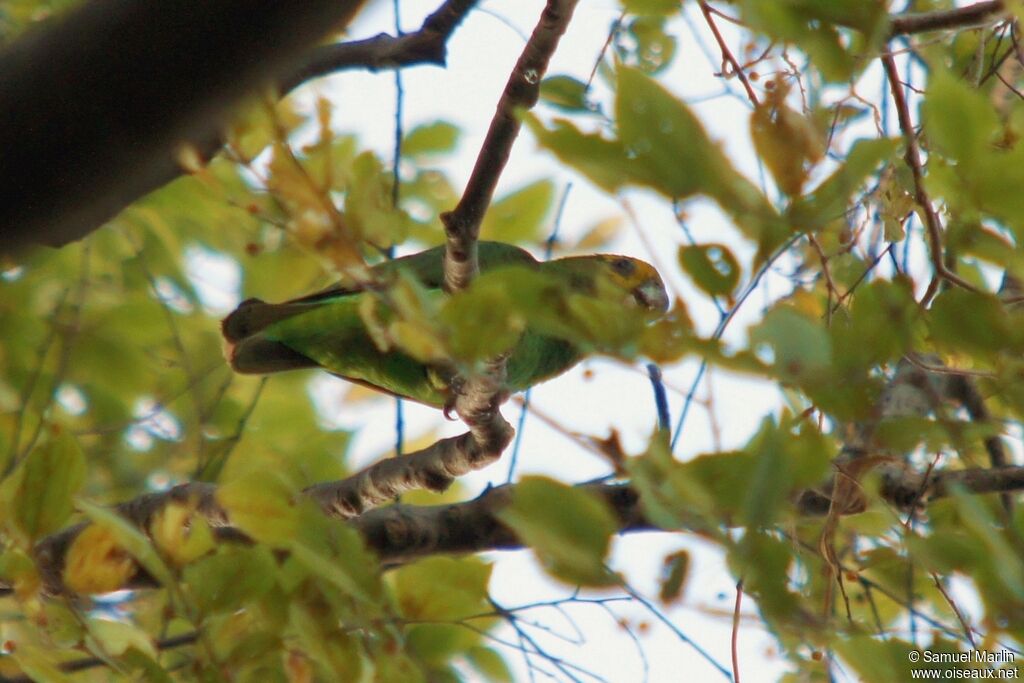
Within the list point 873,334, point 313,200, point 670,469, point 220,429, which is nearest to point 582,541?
point 670,469

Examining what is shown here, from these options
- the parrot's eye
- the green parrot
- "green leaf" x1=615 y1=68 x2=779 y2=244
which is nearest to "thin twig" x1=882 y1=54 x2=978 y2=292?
"green leaf" x1=615 y1=68 x2=779 y2=244

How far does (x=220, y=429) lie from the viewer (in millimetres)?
3562

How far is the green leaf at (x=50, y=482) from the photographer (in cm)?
135

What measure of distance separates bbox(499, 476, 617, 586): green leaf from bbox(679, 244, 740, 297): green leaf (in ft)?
0.74

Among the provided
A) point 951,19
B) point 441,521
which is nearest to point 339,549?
point 441,521

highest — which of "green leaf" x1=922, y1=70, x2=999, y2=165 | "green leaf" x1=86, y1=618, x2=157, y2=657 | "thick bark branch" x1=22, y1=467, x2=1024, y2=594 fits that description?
"thick bark branch" x1=22, y1=467, x2=1024, y2=594

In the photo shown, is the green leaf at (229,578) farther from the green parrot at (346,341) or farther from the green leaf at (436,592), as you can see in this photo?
the green parrot at (346,341)

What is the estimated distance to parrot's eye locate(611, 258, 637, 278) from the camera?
3613 millimetres

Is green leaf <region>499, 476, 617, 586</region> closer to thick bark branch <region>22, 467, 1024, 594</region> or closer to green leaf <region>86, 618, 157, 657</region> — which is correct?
green leaf <region>86, 618, 157, 657</region>

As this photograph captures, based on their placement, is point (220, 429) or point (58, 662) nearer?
point (58, 662)

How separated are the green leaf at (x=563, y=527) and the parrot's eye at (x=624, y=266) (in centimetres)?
272

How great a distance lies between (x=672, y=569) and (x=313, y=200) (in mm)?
574

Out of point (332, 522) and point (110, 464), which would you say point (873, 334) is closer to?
point (332, 522)

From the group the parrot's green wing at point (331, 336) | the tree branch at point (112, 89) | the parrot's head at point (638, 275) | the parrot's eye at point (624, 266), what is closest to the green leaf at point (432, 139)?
the parrot's green wing at point (331, 336)
